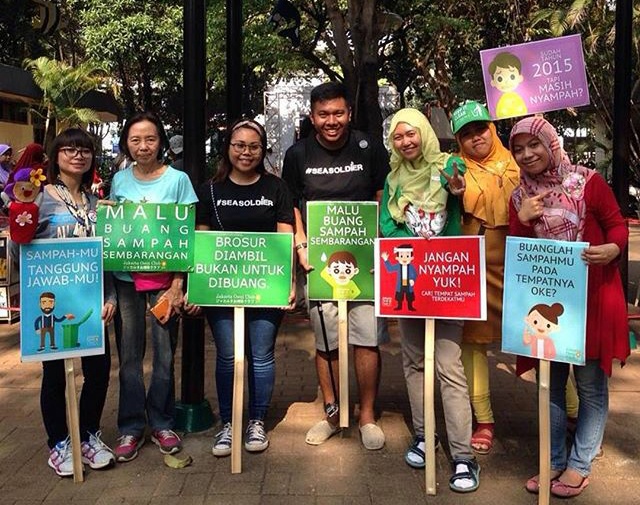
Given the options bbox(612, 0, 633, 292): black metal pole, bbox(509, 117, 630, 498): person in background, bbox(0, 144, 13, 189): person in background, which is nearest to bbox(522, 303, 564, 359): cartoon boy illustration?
bbox(509, 117, 630, 498): person in background

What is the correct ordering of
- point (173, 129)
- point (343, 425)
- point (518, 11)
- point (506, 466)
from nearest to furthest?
point (506, 466) → point (343, 425) → point (518, 11) → point (173, 129)

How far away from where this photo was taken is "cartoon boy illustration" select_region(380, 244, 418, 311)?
3496 millimetres

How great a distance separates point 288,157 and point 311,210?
1.30 feet

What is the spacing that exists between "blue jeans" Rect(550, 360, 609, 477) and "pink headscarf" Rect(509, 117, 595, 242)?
651 mm

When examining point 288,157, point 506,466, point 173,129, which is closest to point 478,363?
point 506,466

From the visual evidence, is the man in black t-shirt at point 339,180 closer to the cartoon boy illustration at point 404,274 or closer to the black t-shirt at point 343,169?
the black t-shirt at point 343,169

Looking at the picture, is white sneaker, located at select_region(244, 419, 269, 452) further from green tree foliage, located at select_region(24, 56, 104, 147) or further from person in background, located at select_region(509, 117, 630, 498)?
green tree foliage, located at select_region(24, 56, 104, 147)

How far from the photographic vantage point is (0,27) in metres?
23.6

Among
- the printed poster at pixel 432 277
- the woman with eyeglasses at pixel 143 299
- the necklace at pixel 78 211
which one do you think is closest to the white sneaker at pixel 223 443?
the woman with eyeglasses at pixel 143 299

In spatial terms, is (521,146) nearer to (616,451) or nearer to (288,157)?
(288,157)

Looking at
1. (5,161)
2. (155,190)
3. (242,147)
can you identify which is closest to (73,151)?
(155,190)

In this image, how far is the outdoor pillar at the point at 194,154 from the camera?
4074 mm

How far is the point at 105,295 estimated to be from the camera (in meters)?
3.69

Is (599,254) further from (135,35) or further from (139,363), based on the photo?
(135,35)
